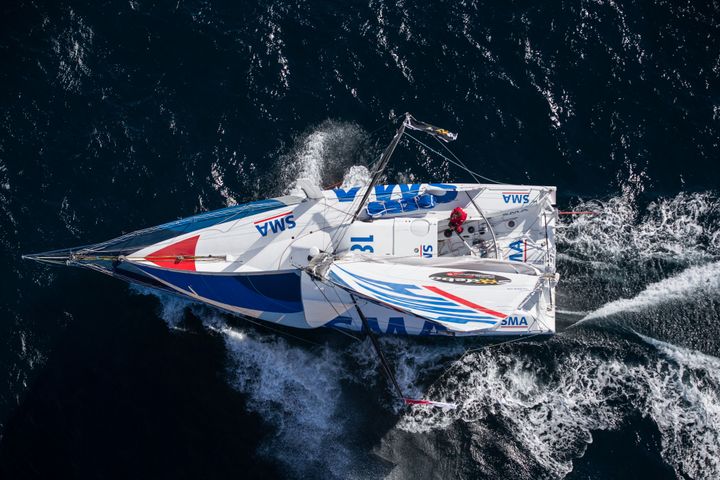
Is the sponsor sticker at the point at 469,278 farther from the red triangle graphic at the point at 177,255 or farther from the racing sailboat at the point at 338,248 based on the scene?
the red triangle graphic at the point at 177,255

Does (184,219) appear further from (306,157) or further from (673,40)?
(673,40)

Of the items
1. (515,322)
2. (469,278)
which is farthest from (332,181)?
(515,322)

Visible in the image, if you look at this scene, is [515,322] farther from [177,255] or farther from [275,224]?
[177,255]

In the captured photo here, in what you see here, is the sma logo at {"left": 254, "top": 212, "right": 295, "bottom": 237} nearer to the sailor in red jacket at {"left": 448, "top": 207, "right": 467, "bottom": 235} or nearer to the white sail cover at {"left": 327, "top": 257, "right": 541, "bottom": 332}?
the white sail cover at {"left": 327, "top": 257, "right": 541, "bottom": 332}

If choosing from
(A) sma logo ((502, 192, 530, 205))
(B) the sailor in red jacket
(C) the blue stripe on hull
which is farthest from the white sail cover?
(A) sma logo ((502, 192, 530, 205))

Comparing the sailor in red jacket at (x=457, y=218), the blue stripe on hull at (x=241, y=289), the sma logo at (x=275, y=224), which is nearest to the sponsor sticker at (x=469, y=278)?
the sailor in red jacket at (x=457, y=218)
